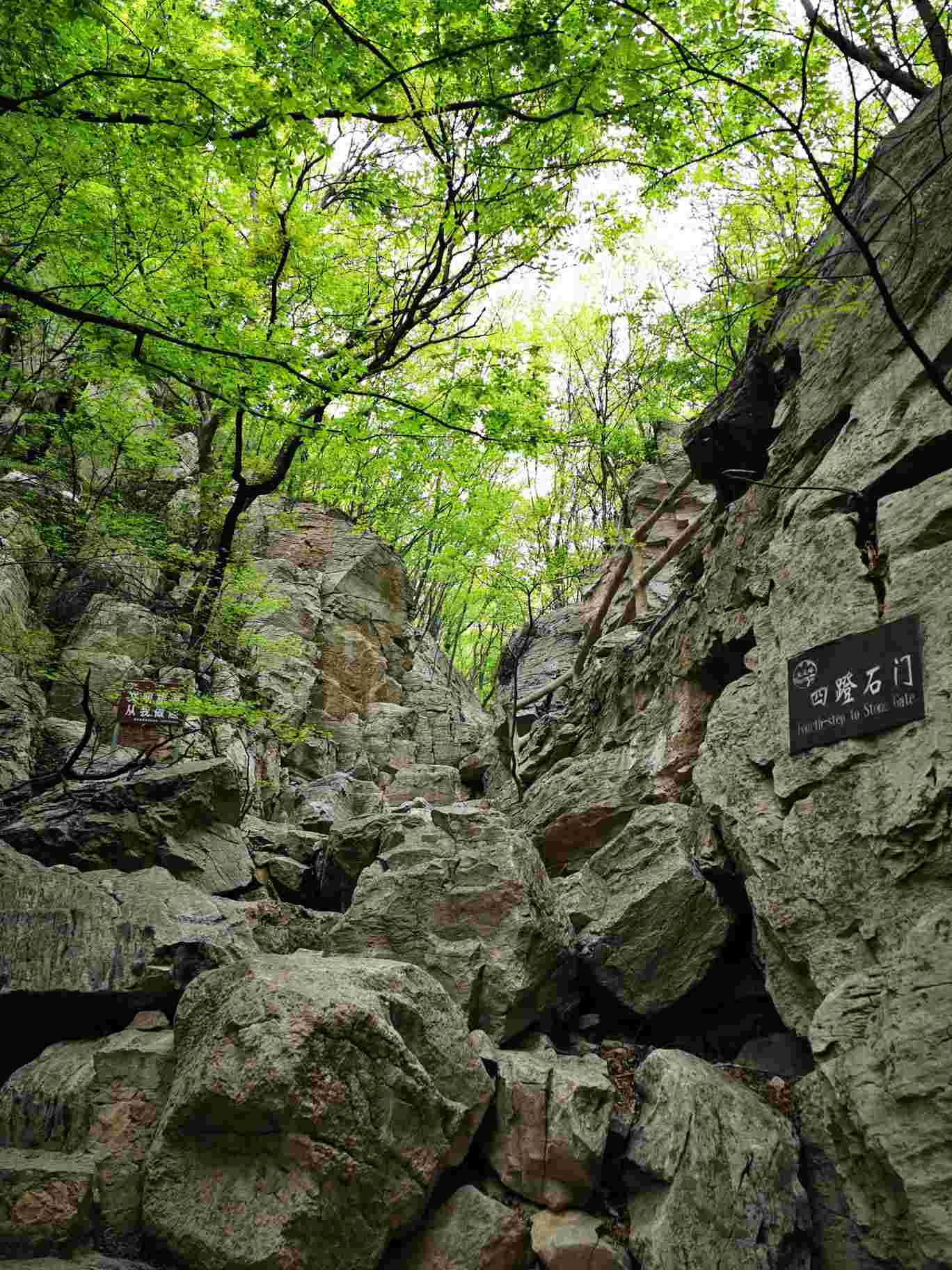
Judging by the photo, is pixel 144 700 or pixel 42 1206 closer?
pixel 42 1206

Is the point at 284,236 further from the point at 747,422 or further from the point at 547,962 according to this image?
the point at 547,962

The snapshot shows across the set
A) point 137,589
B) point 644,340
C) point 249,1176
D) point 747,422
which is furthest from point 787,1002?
point 644,340

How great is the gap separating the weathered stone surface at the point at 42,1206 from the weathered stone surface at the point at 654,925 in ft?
14.2

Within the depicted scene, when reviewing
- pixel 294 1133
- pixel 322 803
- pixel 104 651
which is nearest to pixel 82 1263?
pixel 294 1133

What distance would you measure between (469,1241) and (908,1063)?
2905 mm

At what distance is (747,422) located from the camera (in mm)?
9672

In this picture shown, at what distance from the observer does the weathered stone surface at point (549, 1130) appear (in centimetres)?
506

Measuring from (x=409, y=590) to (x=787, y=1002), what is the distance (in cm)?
2184

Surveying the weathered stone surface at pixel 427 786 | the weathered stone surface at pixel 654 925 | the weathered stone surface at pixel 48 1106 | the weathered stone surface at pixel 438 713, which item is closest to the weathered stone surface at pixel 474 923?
the weathered stone surface at pixel 654 925

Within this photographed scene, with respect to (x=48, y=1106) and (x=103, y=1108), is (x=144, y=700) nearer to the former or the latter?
(x=48, y=1106)

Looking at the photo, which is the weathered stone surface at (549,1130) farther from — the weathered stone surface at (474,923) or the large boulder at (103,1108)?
the large boulder at (103,1108)

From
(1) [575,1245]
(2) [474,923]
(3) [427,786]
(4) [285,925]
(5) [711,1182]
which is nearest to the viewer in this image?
(1) [575,1245]

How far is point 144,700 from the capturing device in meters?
10.4

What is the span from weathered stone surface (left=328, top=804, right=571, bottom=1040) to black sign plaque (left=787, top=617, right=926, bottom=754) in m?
2.89
